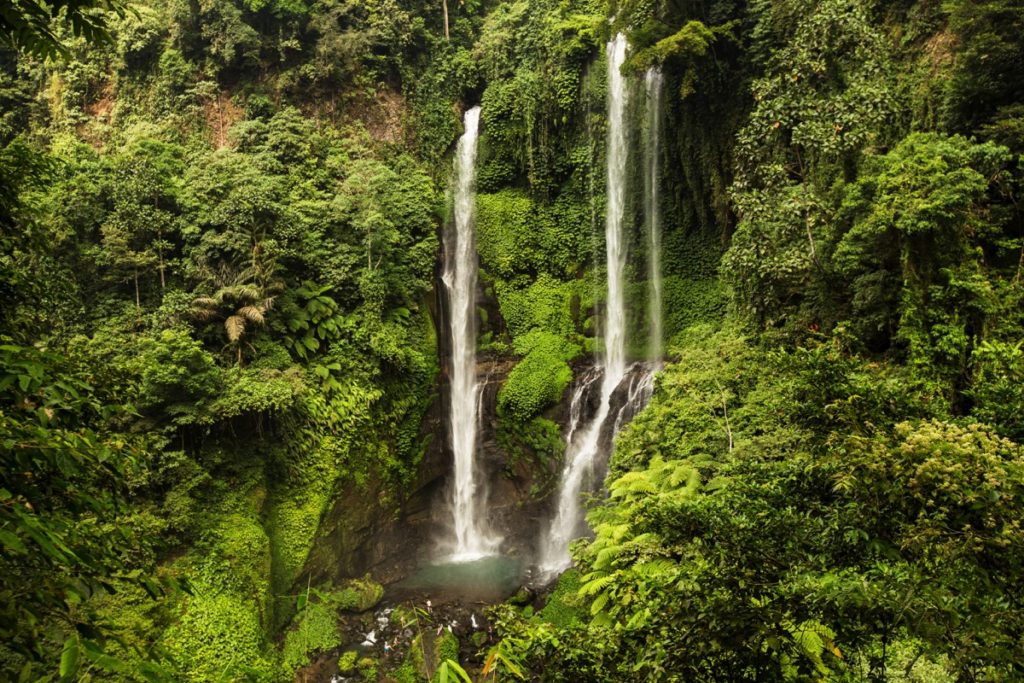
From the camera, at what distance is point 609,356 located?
17250 millimetres

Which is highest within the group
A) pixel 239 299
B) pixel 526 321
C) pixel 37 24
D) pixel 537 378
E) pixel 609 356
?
pixel 37 24

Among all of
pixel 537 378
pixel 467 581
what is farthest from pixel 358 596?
pixel 537 378

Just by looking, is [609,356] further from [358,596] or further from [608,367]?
[358,596]

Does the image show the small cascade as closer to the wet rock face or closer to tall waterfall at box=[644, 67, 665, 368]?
tall waterfall at box=[644, 67, 665, 368]

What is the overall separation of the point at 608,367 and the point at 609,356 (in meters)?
0.33

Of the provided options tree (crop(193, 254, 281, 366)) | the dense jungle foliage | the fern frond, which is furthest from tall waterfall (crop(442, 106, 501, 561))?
the fern frond

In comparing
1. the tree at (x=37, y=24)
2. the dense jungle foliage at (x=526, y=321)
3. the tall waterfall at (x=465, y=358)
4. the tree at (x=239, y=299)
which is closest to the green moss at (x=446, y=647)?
the dense jungle foliage at (x=526, y=321)

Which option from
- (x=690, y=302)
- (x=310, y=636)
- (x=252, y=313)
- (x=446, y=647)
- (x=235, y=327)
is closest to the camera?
(x=446, y=647)

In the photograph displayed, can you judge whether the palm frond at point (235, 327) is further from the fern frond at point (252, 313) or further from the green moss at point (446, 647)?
the green moss at point (446, 647)

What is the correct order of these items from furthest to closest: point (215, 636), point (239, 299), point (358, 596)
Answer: point (358, 596), point (239, 299), point (215, 636)

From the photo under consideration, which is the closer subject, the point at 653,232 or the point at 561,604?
the point at 561,604

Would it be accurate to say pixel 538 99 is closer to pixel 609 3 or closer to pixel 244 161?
pixel 609 3

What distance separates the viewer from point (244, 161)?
15.9 m

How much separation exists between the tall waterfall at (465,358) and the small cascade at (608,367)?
222cm
